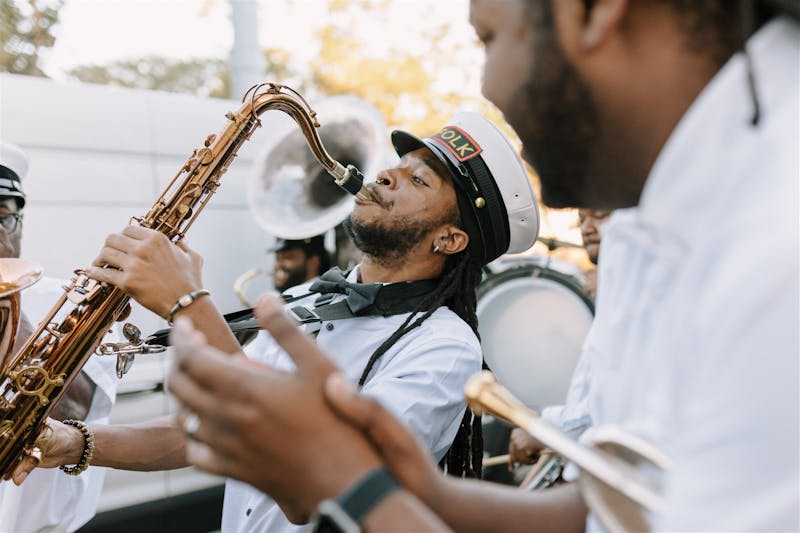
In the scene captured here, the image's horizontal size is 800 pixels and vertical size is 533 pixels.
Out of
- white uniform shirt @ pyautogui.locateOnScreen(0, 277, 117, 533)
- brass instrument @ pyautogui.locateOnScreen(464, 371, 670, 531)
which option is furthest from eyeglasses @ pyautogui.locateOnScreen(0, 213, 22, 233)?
brass instrument @ pyautogui.locateOnScreen(464, 371, 670, 531)

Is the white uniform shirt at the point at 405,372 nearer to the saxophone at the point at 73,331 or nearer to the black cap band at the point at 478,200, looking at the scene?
the black cap band at the point at 478,200

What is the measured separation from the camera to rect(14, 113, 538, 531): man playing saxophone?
200 cm

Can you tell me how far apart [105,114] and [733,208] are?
13.7 ft

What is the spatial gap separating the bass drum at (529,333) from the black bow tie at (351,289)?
2093 millimetres

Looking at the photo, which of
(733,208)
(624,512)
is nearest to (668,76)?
(733,208)

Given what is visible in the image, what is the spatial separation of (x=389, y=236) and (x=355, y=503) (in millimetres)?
1867

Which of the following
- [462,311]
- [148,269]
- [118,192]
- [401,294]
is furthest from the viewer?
[118,192]

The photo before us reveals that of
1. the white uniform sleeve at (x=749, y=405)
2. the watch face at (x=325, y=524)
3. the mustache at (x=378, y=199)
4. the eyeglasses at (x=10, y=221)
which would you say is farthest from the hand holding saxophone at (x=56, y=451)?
the white uniform sleeve at (x=749, y=405)

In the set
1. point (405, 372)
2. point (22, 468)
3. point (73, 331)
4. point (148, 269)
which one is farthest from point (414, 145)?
point (22, 468)

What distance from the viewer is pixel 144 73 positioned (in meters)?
16.7

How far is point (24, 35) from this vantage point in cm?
1070

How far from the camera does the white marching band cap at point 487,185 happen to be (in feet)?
8.75

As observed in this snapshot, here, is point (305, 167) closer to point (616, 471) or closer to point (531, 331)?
point (531, 331)

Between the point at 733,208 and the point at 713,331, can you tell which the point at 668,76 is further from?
Answer: the point at 713,331
